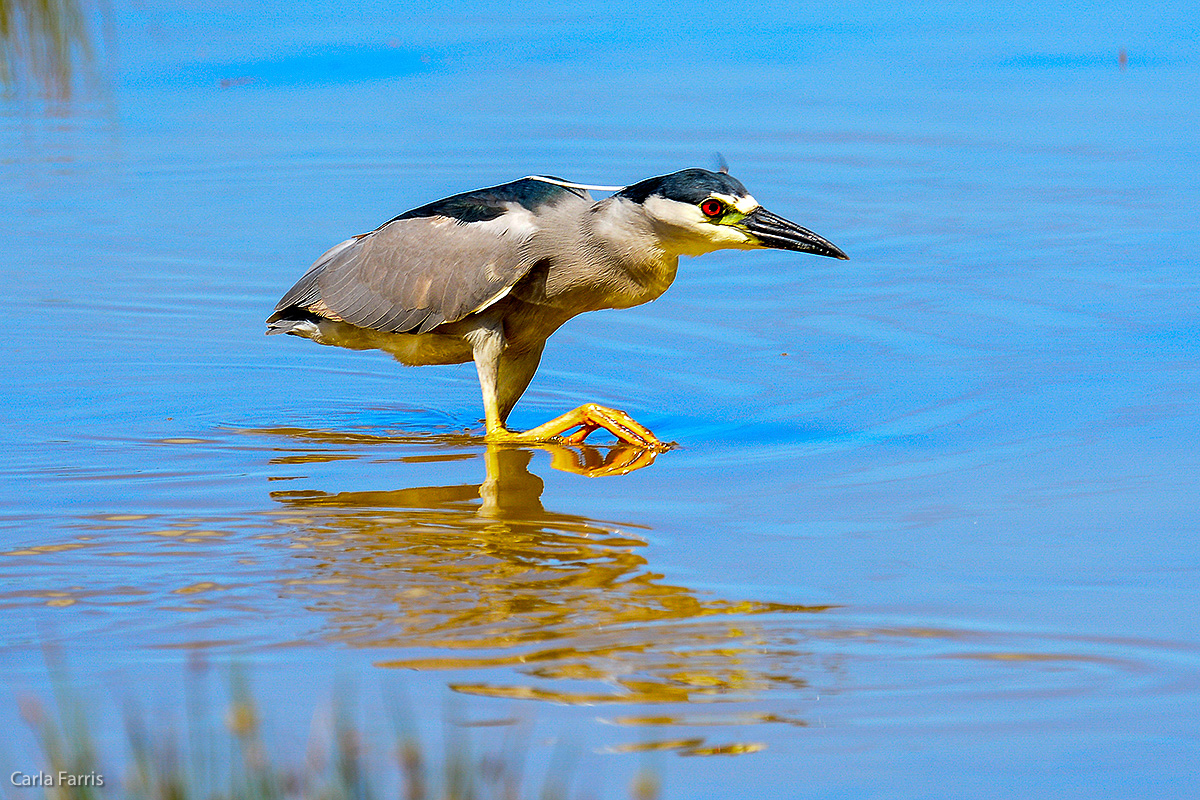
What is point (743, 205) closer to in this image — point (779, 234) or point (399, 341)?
point (779, 234)

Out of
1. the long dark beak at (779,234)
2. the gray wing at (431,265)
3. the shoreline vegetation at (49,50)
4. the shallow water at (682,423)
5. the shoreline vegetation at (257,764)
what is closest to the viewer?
the shoreline vegetation at (257,764)

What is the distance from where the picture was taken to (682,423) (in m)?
7.63

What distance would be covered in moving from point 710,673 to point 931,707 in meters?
0.61

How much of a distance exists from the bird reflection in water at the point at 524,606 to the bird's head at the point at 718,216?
1299 mm

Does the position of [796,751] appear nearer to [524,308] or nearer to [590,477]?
[590,477]

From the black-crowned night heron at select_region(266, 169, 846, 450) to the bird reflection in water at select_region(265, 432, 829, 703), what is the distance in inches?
39.2

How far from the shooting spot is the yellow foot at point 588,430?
7199 mm

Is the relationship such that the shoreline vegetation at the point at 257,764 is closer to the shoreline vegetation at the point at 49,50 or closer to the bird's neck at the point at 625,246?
the bird's neck at the point at 625,246

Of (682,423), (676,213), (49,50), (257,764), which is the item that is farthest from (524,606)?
(49,50)

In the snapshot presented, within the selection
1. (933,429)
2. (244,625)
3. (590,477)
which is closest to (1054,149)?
(933,429)

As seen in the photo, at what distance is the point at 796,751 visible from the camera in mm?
4297

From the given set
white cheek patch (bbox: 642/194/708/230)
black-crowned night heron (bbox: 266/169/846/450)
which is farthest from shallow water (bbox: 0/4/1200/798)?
white cheek patch (bbox: 642/194/708/230)

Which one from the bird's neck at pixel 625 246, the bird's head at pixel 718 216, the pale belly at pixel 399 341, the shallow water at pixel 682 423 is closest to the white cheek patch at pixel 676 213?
the bird's head at pixel 718 216

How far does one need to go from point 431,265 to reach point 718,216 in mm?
1346
